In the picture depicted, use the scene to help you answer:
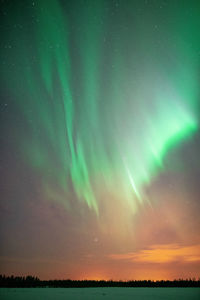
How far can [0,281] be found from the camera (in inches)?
7815
